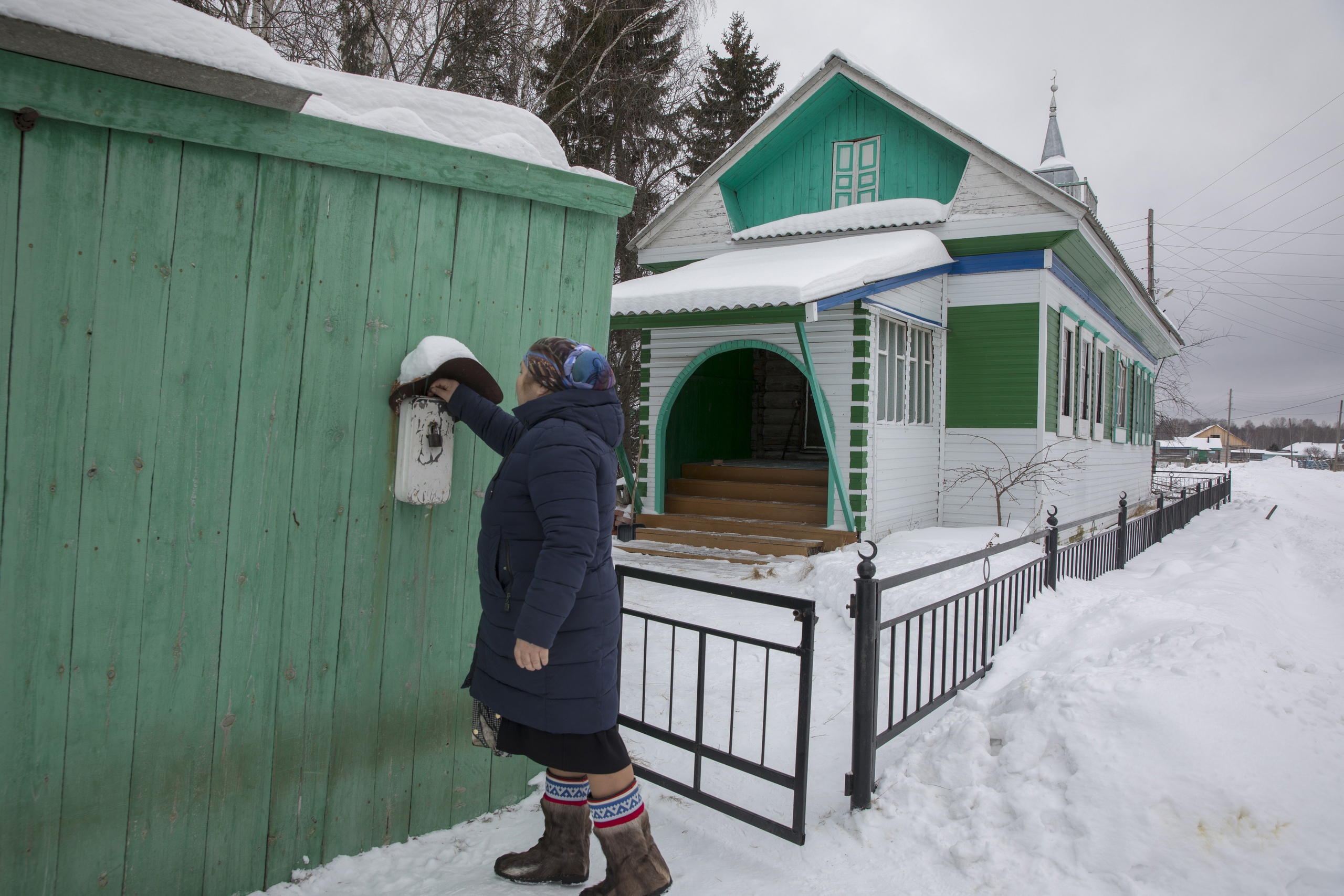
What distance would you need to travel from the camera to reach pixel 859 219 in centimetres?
1123

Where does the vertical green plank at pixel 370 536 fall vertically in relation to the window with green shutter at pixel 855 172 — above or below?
below

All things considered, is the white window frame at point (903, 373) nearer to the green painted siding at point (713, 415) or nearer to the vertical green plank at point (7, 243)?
the green painted siding at point (713, 415)

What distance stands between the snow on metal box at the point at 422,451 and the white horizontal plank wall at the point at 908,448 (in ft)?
22.7

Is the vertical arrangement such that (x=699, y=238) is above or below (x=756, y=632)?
above

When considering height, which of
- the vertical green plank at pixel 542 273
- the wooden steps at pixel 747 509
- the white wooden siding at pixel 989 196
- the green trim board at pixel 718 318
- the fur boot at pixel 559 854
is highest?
the white wooden siding at pixel 989 196

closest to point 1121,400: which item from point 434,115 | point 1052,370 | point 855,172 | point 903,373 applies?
point 1052,370

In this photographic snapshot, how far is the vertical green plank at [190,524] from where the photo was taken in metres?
2.34

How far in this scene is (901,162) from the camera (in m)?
11.3

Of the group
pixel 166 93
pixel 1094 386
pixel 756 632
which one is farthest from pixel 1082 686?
pixel 1094 386

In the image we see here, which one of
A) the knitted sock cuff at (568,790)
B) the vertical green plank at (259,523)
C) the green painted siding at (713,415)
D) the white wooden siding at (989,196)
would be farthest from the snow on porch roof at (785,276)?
the knitted sock cuff at (568,790)

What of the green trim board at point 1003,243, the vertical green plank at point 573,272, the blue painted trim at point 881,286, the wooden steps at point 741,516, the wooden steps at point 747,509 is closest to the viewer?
the vertical green plank at point 573,272

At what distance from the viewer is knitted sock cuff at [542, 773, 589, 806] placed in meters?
2.64

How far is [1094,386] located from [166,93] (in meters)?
14.3

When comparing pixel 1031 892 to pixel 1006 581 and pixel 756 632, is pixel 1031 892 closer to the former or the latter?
pixel 1006 581
